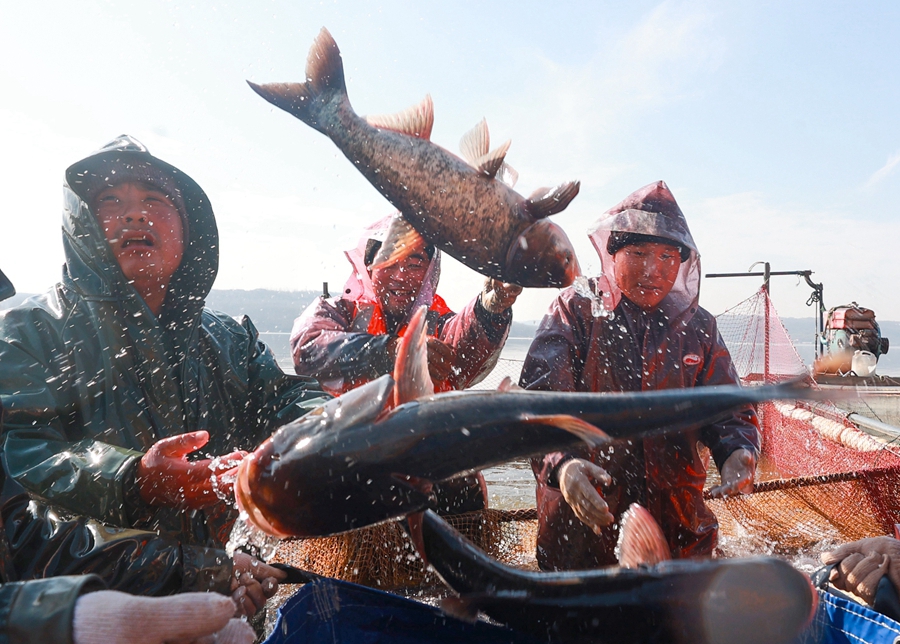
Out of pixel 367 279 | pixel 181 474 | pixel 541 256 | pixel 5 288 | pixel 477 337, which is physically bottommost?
pixel 181 474

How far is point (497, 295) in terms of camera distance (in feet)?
8.04

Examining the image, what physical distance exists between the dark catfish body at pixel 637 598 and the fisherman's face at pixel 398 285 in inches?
99.9

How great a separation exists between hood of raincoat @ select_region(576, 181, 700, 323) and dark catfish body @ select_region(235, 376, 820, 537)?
4.30 ft

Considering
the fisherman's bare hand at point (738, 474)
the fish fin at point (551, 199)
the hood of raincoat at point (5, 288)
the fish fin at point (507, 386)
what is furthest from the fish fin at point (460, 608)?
the hood of raincoat at point (5, 288)

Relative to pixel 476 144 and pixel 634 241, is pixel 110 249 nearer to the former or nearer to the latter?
pixel 476 144

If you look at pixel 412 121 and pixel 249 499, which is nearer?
pixel 249 499

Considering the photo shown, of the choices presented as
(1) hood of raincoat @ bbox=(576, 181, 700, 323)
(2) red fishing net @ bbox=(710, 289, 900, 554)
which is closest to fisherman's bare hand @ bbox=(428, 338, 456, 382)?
(1) hood of raincoat @ bbox=(576, 181, 700, 323)

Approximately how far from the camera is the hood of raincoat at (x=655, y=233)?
295cm

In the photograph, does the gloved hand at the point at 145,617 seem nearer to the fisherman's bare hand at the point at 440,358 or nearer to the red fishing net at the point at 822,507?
the fisherman's bare hand at the point at 440,358

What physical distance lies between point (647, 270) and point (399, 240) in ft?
5.08

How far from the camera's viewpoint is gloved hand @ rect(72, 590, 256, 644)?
Result: 1479mm

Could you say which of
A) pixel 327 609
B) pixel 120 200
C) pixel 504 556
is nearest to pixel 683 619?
pixel 327 609

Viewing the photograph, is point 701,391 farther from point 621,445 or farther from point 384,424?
point 621,445

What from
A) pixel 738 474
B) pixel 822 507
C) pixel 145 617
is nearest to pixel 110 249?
pixel 145 617
